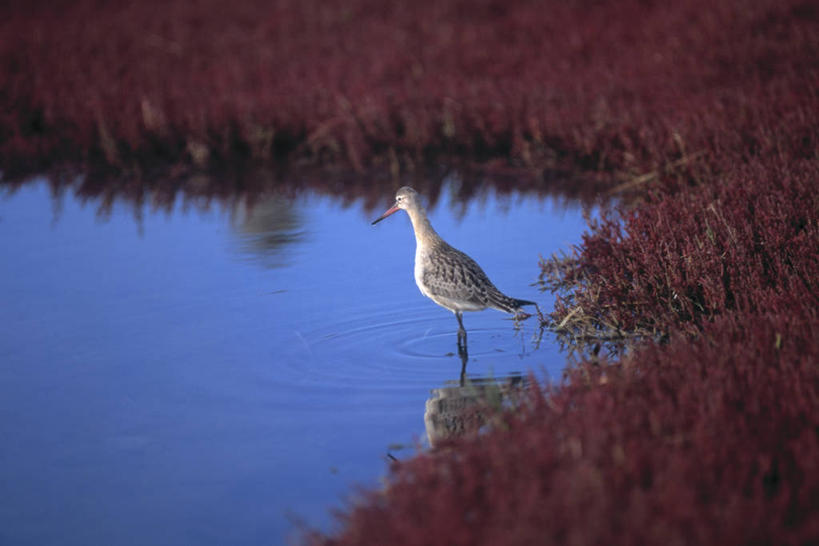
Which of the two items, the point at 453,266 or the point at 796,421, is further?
the point at 453,266

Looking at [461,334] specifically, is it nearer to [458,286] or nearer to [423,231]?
[458,286]

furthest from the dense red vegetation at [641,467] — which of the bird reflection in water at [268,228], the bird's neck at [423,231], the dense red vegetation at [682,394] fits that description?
the bird reflection in water at [268,228]

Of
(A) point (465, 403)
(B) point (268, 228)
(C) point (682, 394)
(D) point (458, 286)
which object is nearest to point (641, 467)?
(C) point (682, 394)

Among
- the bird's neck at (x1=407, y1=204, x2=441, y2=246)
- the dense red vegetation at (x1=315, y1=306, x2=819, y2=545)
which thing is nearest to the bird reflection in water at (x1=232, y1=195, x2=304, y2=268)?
the bird's neck at (x1=407, y1=204, x2=441, y2=246)

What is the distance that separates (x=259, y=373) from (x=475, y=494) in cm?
258

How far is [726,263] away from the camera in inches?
225

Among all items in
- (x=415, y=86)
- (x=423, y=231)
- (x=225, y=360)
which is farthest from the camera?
(x=415, y=86)

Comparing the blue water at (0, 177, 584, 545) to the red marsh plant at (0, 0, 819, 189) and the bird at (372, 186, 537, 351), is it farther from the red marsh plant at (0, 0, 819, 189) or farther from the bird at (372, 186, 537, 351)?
the red marsh plant at (0, 0, 819, 189)

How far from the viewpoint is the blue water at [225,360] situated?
14.0 feet

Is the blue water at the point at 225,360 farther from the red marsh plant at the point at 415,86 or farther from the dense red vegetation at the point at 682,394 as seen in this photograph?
the red marsh plant at the point at 415,86

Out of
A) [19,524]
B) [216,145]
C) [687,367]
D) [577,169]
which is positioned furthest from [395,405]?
[216,145]

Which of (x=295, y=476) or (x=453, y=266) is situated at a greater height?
(x=453, y=266)

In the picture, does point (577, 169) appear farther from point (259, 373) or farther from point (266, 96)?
point (259, 373)

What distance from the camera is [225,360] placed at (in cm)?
584
